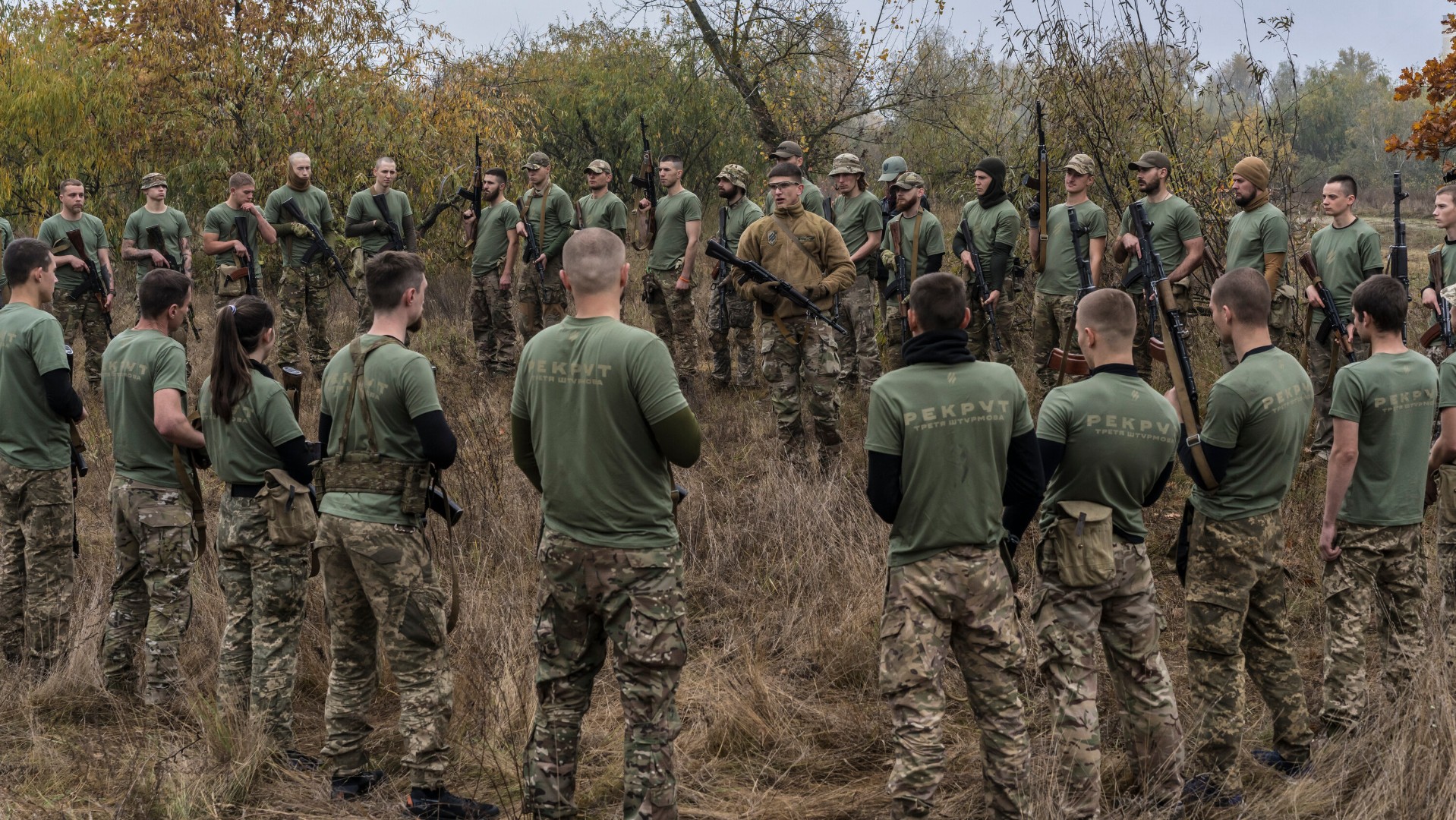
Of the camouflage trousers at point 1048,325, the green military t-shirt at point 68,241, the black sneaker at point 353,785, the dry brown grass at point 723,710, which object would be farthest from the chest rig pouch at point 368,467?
the green military t-shirt at point 68,241

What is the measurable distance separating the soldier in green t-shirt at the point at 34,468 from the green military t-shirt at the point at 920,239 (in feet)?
21.1

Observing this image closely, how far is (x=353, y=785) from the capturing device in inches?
170

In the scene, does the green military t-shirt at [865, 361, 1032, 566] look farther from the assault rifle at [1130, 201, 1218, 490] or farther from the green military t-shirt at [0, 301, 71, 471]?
the green military t-shirt at [0, 301, 71, 471]

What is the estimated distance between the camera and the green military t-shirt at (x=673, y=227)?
10586 millimetres

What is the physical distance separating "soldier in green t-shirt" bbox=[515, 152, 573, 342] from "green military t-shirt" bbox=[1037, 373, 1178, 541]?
7749mm

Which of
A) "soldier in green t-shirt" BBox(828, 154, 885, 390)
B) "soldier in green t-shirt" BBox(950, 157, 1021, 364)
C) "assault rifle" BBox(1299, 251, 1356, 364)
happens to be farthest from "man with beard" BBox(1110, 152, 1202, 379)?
"soldier in green t-shirt" BBox(828, 154, 885, 390)

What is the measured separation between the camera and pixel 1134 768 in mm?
4195

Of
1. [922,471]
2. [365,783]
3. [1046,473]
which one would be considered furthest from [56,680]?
[1046,473]

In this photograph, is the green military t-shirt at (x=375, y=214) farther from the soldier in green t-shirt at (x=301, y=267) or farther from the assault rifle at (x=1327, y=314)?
the assault rifle at (x=1327, y=314)

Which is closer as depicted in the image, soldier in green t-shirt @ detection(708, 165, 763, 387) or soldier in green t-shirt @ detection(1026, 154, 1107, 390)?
soldier in green t-shirt @ detection(1026, 154, 1107, 390)

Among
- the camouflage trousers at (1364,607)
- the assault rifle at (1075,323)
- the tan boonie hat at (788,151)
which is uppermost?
the tan boonie hat at (788,151)

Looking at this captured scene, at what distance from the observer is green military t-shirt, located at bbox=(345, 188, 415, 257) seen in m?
11.1

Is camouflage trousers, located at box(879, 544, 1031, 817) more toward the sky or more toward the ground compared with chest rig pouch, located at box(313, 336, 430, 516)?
more toward the ground

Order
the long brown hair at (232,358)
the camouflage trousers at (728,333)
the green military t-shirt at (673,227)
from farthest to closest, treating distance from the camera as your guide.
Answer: the green military t-shirt at (673,227) → the camouflage trousers at (728,333) → the long brown hair at (232,358)
